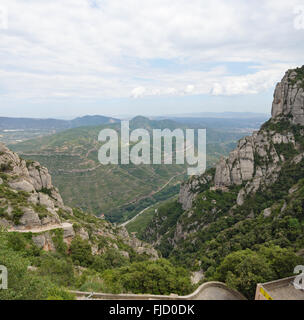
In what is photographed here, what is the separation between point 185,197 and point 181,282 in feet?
251

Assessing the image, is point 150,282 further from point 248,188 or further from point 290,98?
point 290,98

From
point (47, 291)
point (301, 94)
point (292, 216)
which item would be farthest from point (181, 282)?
point (301, 94)

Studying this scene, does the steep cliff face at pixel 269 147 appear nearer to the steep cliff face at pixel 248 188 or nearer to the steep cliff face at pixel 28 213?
the steep cliff face at pixel 248 188

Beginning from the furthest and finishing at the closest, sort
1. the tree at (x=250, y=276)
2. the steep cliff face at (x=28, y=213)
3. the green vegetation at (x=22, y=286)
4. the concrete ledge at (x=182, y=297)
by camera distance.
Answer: the steep cliff face at (x=28, y=213) < the tree at (x=250, y=276) < the concrete ledge at (x=182, y=297) < the green vegetation at (x=22, y=286)

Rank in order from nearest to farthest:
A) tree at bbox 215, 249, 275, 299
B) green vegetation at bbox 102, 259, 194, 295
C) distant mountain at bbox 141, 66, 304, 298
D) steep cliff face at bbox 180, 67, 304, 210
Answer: tree at bbox 215, 249, 275, 299 < green vegetation at bbox 102, 259, 194, 295 < distant mountain at bbox 141, 66, 304, 298 < steep cliff face at bbox 180, 67, 304, 210

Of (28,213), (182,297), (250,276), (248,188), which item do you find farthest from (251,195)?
(28,213)

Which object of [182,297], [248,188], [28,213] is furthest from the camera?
[248,188]

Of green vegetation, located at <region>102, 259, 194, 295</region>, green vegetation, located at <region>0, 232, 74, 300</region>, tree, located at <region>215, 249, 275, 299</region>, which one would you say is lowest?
green vegetation, located at <region>102, 259, 194, 295</region>

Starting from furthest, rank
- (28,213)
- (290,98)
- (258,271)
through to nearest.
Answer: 1. (290,98)
2. (28,213)
3. (258,271)

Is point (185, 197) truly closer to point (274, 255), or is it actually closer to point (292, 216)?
point (292, 216)

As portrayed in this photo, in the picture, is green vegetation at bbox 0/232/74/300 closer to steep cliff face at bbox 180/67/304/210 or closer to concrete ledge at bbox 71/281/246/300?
concrete ledge at bbox 71/281/246/300

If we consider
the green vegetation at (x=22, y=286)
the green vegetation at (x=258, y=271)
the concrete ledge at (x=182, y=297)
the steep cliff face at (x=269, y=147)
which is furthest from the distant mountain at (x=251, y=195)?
the green vegetation at (x=22, y=286)

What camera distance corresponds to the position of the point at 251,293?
2433 cm

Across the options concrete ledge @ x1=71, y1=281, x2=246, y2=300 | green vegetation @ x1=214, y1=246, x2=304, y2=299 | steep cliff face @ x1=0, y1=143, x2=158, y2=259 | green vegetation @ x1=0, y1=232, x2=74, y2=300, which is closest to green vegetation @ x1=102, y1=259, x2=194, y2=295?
concrete ledge @ x1=71, y1=281, x2=246, y2=300
